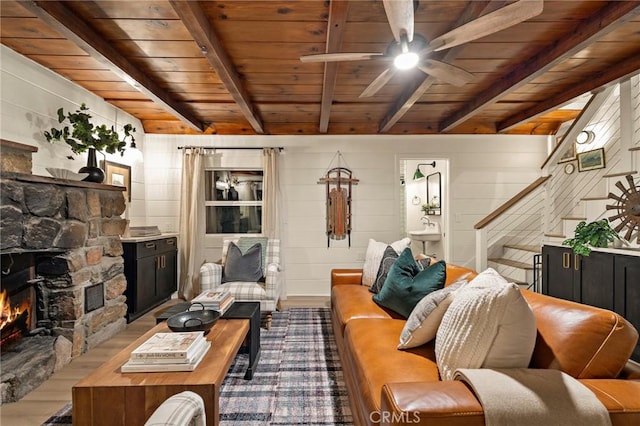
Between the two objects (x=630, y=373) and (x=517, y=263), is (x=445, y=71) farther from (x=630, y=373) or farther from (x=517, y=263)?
(x=517, y=263)

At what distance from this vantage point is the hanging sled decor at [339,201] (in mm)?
4973

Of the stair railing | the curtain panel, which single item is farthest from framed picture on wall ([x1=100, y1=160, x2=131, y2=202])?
the stair railing

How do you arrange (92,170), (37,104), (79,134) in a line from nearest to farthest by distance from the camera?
(37,104), (79,134), (92,170)

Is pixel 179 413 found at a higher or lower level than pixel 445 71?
lower

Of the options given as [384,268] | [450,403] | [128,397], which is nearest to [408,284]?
[384,268]

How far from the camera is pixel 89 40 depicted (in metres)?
2.35

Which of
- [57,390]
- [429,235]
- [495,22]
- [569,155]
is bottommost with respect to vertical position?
[57,390]

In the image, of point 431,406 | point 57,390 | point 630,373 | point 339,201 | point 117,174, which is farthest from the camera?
point 339,201

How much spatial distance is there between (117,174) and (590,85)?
17.6ft

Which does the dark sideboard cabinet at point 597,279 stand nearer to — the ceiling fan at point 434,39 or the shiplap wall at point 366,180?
the shiplap wall at point 366,180

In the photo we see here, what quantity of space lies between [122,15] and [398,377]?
8.94 ft

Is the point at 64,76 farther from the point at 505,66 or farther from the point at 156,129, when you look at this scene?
the point at 505,66

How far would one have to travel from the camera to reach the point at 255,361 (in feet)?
8.31

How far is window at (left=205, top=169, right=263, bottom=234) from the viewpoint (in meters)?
5.08
